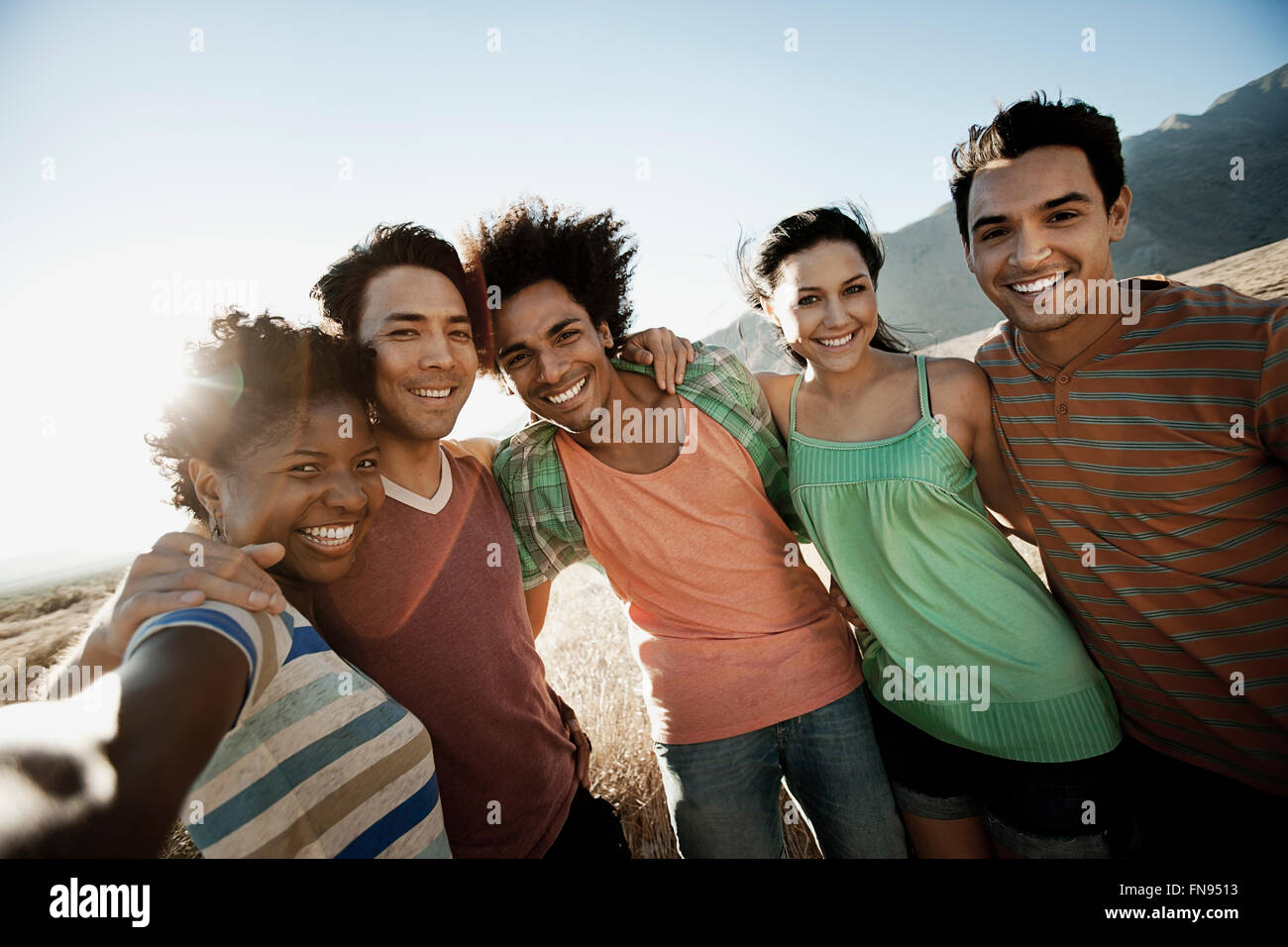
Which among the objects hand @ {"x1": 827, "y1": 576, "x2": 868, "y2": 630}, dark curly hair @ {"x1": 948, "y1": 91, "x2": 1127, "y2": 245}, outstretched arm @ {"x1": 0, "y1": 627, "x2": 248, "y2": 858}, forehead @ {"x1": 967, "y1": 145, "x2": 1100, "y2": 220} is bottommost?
hand @ {"x1": 827, "y1": 576, "x2": 868, "y2": 630}

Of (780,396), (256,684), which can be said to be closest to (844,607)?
(780,396)

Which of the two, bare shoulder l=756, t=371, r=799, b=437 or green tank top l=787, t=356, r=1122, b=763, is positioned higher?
bare shoulder l=756, t=371, r=799, b=437

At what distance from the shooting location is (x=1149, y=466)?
173 cm

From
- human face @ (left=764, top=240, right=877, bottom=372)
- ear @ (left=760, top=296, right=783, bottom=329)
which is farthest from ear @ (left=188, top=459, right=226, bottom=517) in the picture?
ear @ (left=760, top=296, right=783, bottom=329)

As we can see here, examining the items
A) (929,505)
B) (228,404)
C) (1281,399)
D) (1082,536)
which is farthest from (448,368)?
(1281,399)

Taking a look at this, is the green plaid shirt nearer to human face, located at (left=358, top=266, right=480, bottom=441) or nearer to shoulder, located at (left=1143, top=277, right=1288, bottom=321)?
human face, located at (left=358, top=266, right=480, bottom=441)

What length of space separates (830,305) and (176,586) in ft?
7.09

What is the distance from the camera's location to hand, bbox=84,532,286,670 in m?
1.08

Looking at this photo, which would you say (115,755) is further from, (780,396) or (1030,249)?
(1030,249)

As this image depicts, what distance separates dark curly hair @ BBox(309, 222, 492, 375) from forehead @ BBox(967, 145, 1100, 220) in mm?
2034

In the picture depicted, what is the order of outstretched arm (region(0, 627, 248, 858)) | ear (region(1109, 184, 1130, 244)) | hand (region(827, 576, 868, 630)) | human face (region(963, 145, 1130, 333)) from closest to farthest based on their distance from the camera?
outstretched arm (region(0, 627, 248, 858)) → human face (region(963, 145, 1130, 333)) → ear (region(1109, 184, 1130, 244)) → hand (region(827, 576, 868, 630))

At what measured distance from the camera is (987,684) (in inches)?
76.2
